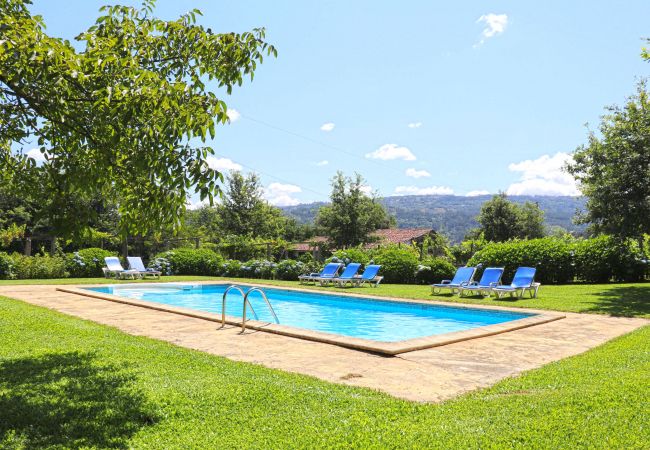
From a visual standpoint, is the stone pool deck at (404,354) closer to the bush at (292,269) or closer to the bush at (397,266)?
the bush at (397,266)

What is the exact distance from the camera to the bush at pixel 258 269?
24.3 m

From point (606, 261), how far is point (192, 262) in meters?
19.4

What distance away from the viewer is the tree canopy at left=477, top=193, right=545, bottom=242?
2322 inches

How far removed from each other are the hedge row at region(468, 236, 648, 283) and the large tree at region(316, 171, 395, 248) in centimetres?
1929

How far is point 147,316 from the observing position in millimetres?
10242

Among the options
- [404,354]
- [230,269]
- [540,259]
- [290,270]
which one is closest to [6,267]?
[230,269]

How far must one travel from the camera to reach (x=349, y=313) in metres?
14.4

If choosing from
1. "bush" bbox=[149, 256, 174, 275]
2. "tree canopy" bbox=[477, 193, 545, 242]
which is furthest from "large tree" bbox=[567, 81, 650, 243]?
"tree canopy" bbox=[477, 193, 545, 242]

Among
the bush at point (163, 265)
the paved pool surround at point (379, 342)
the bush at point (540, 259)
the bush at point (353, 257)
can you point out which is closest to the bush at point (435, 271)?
the bush at point (540, 259)

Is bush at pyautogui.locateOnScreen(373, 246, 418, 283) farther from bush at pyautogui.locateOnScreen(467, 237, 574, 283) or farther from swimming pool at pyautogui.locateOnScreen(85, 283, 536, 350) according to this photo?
swimming pool at pyautogui.locateOnScreen(85, 283, 536, 350)

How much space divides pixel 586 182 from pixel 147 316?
1337cm

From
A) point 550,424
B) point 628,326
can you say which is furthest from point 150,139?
point 628,326

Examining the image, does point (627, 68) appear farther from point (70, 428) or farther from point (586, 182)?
point (70, 428)

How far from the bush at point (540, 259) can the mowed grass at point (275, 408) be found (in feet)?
44.6
